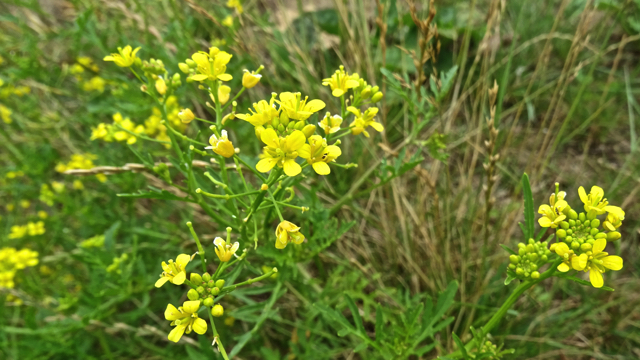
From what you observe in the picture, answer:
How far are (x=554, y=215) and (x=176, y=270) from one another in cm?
117

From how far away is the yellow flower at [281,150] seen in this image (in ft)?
3.85

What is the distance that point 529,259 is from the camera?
1289 millimetres

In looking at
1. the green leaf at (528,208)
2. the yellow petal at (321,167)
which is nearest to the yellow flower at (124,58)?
the yellow petal at (321,167)

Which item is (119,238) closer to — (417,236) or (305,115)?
(417,236)

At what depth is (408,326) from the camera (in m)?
1.62

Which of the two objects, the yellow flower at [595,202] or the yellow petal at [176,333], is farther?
the yellow flower at [595,202]

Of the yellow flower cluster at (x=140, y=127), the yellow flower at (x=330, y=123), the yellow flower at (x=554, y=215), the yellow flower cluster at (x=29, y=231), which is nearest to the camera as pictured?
the yellow flower at (x=554, y=215)

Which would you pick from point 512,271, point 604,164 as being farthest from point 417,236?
point 604,164

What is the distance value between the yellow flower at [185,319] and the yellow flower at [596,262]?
1054 millimetres

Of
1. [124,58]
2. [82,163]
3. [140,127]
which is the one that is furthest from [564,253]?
[82,163]

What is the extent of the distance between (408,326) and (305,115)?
0.94m

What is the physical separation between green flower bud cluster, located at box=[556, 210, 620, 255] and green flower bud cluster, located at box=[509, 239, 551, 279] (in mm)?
77

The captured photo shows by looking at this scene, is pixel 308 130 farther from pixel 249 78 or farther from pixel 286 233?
pixel 249 78

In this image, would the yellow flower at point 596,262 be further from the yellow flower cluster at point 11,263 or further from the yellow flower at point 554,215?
the yellow flower cluster at point 11,263
